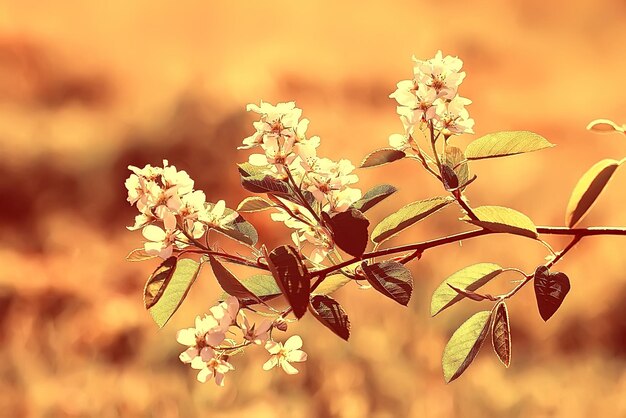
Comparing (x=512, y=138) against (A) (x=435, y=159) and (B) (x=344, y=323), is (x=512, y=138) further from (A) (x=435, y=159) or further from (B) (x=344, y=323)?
(B) (x=344, y=323)

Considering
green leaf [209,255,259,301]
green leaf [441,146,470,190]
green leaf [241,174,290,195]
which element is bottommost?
green leaf [209,255,259,301]

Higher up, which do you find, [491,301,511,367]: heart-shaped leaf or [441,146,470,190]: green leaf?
[441,146,470,190]: green leaf

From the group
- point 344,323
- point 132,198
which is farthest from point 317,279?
point 132,198

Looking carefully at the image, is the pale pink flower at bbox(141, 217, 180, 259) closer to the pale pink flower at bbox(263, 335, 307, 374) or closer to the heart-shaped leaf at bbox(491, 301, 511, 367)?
the pale pink flower at bbox(263, 335, 307, 374)

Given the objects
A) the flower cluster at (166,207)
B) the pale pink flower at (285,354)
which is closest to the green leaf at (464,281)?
the pale pink flower at (285,354)

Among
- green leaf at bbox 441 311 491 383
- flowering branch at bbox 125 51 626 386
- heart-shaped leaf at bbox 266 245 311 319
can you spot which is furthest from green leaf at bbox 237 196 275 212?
green leaf at bbox 441 311 491 383

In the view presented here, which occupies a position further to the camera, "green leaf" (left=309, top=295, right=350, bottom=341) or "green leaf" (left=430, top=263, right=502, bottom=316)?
"green leaf" (left=430, top=263, right=502, bottom=316)

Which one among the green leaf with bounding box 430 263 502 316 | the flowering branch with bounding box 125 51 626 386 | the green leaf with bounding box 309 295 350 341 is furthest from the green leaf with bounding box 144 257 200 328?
the green leaf with bounding box 430 263 502 316

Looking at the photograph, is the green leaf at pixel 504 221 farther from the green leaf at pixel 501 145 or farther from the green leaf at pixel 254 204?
the green leaf at pixel 254 204

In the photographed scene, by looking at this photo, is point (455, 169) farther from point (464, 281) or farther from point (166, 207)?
point (166, 207)
